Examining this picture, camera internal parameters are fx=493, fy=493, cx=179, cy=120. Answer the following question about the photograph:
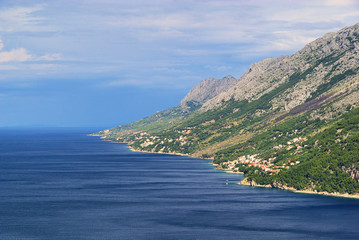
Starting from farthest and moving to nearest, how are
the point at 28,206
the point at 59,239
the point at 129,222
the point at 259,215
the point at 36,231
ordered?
the point at 28,206 → the point at 259,215 → the point at 129,222 → the point at 36,231 → the point at 59,239

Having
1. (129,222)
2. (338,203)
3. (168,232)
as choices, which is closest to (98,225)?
(129,222)

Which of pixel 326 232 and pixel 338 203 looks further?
pixel 338 203

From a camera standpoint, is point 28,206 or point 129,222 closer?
point 129,222

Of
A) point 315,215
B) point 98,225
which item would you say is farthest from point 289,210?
point 98,225

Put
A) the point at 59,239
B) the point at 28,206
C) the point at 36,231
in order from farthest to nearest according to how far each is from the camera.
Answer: the point at 28,206 → the point at 36,231 → the point at 59,239

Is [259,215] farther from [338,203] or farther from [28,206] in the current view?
[28,206]

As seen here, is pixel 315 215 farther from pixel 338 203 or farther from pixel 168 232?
pixel 168 232

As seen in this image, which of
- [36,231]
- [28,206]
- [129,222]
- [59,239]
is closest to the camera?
[59,239]

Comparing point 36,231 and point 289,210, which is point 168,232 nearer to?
point 36,231

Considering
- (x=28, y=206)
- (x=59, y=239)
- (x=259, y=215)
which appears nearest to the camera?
(x=59, y=239)
